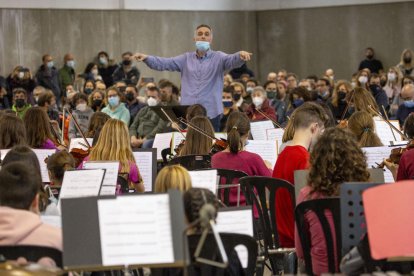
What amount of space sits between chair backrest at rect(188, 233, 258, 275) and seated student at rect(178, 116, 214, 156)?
3.76 m

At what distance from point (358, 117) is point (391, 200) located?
445cm

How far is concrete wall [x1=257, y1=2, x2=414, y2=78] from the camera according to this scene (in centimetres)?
2430

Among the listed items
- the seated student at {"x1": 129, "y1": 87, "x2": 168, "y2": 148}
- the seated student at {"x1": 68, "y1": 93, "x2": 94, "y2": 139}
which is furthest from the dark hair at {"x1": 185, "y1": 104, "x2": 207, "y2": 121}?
the seated student at {"x1": 68, "y1": 93, "x2": 94, "y2": 139}

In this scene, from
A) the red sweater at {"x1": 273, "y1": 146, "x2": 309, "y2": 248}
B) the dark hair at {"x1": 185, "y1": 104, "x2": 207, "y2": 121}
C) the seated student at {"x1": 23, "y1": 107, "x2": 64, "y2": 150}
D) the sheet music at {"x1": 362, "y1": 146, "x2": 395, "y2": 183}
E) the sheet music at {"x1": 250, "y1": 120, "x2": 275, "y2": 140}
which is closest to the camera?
the red sweater at {"x1": 273, "y1": 146, "x2": 309, "y2": 248}

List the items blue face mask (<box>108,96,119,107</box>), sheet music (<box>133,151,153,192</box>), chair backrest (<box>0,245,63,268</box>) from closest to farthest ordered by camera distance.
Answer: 1. chair backrest (<box>0,245,63,268</box>)
2. sheet music (<box>133,151,153,192</box>)
3. blue face mask (<box>108,96,119,107</box>)

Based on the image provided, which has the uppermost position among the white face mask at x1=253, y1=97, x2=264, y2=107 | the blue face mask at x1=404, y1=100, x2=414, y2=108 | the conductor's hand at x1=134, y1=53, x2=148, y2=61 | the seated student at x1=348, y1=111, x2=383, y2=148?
the conductor's hand at x1=134, y1=53, x2=148, y2=61

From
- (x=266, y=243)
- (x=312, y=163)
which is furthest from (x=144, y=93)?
(x=312, y=163)

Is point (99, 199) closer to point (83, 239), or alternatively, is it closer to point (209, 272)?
point (83, 239)

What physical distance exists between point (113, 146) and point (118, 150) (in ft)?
0.18

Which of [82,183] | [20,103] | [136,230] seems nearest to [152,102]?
[20,103]

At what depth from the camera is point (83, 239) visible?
4.88m

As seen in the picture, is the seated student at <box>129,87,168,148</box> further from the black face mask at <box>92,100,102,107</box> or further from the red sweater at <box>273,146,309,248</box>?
the red sweater at <box>273,146,309,248</box>

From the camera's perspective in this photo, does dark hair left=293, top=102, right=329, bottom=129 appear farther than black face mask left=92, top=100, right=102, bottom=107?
No

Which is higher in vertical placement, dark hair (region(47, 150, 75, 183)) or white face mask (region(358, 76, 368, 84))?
white face mask (region(358, 76, 368, 84))
